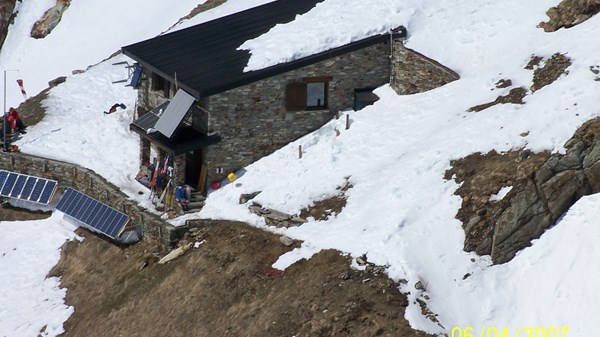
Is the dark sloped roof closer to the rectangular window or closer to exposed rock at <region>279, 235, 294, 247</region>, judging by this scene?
the rectangular window

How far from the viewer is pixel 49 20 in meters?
69.6

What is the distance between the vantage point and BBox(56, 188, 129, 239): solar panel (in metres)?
40.1

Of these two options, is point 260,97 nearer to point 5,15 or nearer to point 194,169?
point 194,169

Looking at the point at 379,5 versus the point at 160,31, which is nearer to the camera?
the point at 379,5

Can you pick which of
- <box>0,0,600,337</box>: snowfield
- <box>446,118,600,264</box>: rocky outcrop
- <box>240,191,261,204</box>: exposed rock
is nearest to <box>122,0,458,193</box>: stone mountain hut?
<box>0,0,600,337</box>: snowfield

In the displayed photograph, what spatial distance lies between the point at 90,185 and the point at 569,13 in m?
20.3

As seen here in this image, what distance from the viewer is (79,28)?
224 ft

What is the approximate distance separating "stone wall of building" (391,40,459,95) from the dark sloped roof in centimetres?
112

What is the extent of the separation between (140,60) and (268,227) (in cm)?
1139

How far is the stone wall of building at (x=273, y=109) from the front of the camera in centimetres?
4012

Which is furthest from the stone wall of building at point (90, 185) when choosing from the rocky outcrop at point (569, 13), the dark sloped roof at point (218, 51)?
the rocky outcrop at point (569, 13)

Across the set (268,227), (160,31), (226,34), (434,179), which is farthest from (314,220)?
(160,31)

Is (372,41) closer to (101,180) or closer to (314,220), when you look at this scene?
(314,220)

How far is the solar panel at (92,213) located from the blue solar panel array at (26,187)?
3.81 ft
